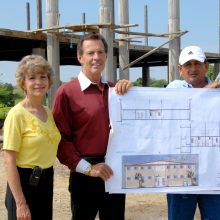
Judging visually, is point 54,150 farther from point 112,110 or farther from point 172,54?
point 172,54

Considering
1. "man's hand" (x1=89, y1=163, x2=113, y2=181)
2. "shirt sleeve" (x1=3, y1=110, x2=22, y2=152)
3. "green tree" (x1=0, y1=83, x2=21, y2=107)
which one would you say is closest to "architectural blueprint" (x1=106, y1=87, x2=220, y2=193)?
"man's hand" (x1=89, y1=163, x2=113, y2=181)

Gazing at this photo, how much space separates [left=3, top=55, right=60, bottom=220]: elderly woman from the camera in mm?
2914

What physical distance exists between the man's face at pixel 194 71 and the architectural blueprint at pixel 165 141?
0.13 m

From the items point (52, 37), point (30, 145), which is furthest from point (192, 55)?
point (52, 37)

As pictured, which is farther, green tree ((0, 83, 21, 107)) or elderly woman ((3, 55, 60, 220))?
green tree ((0, 83, 21, 107))

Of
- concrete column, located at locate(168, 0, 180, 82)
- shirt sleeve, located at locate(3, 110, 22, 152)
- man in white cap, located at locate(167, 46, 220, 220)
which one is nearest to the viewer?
shirt sleeve, located at locate(3, 110, 22, 152)

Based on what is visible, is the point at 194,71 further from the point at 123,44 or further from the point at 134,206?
the point at 123,44

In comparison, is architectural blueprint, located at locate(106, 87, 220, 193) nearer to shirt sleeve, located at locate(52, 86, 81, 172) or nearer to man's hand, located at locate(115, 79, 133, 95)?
→ man's hand, located at locate(115, 79, 133, 95)

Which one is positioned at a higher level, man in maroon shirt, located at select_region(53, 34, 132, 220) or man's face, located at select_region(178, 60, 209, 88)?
man's face, located at select_region(178, 60, 209, 88)

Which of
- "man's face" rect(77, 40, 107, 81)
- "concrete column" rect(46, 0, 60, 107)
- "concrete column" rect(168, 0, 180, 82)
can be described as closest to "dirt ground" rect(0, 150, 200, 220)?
"man's face" rect(77, 40, 107, 81)

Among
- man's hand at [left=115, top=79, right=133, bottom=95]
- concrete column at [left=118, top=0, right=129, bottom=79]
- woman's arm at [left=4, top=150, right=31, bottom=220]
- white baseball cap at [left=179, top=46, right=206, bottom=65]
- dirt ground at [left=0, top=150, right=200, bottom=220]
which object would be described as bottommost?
dirt ground at [left=0, top=150, right=200, bottom=220]

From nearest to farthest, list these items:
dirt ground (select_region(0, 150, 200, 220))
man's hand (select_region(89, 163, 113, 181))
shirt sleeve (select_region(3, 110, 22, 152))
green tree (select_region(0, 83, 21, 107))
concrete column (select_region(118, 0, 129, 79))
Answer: shirt sleeve (select_region(3, 110, 22, 152)) < man's hand (select_region(89, 163, 113, 181)) < dirt ground (select_region(0, 150, 200, 220)) < concrete column (select_region(118, 0, 129, 79)) < green tree (select_region(0, 83, 21, 107))

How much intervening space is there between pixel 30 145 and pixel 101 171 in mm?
568

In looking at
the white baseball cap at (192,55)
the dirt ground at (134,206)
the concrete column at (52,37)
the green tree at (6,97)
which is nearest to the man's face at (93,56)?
the white baseball cap at (192,55)
